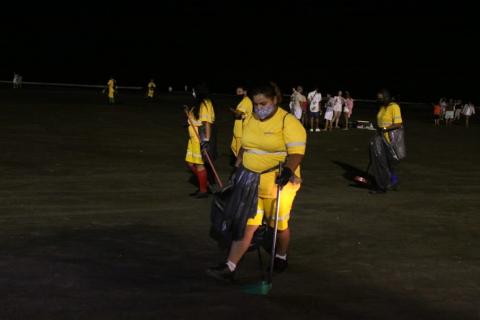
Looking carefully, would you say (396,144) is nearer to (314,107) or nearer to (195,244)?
(195,244)

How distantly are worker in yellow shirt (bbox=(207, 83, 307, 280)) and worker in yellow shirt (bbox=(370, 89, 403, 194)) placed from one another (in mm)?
5779

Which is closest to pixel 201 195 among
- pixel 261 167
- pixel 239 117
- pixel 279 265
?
pixel 239 117

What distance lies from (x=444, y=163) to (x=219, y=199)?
1139 cm

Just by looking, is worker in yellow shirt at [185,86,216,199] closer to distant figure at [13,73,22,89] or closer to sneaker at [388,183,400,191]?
sneaker at [388,183,400,191]

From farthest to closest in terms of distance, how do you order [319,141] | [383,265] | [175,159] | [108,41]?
1. [108,41]
2. [319,141]
3. [175,159]
4. [383,265]

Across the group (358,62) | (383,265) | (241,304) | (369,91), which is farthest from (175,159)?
(358,62)

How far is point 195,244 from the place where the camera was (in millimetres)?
8242

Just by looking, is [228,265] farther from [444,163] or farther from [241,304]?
[444,163]

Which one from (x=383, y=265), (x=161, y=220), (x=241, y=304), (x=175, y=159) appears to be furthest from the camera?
(x=175, y=159)

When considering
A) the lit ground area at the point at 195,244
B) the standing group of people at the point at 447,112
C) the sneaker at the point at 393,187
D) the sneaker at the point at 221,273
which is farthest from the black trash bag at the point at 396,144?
the standing group of people at the point at 447,112

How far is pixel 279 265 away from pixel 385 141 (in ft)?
19.7

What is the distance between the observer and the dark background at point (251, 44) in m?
66.5

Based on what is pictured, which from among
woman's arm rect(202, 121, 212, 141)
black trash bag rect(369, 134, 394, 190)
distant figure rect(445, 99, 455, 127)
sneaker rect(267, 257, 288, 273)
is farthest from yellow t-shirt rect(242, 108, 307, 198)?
distant figure rect(445, 99, 455, 127)

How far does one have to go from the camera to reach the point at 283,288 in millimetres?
6523
